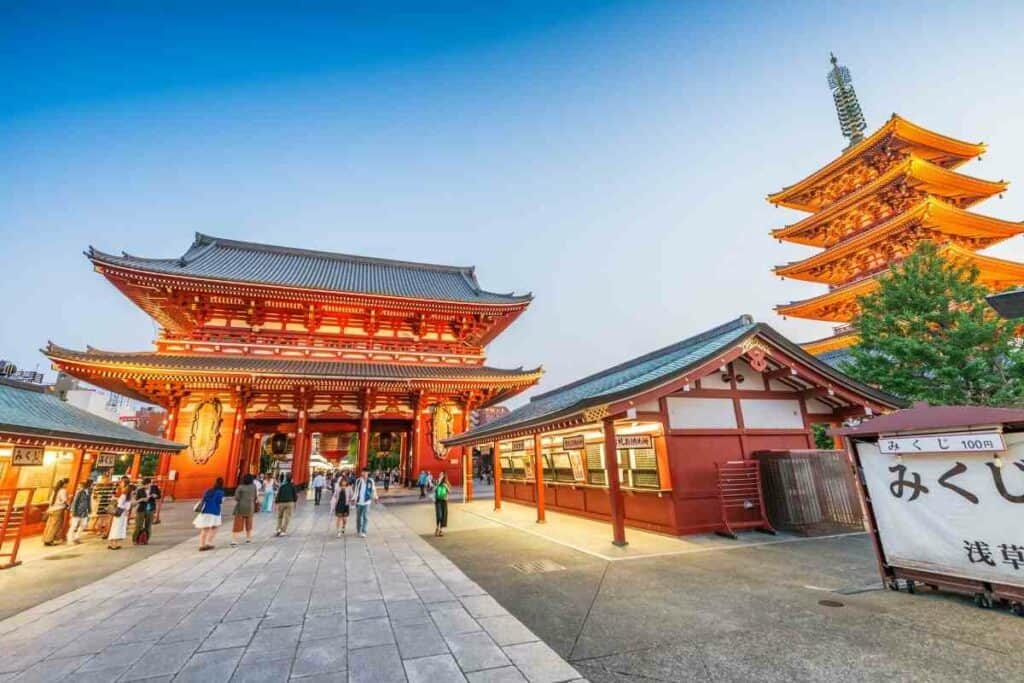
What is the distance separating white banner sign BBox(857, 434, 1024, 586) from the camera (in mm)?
4859

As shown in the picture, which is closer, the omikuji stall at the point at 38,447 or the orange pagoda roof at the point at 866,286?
the omikuji stall at the point at 38,447

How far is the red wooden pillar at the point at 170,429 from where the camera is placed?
59.3 ft

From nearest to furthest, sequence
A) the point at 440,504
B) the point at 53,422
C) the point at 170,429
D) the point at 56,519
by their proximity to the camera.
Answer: the point at 53,422, the point at 56,519, the point at 440,504, the point at 170,429

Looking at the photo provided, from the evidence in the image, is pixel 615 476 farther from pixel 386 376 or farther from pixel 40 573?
pixel 386 376

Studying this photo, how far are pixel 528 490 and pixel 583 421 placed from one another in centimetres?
846

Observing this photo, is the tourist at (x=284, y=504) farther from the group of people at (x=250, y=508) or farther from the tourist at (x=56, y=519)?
the tourist at (x=56, y=519)

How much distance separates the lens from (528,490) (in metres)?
16.9

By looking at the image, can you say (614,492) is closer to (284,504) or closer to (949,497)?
(949,497)

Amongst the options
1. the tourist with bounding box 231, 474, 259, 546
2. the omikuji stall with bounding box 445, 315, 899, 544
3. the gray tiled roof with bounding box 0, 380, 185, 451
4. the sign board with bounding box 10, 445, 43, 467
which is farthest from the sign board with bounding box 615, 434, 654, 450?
the sign board with bounding box 10, 445, 43, 467

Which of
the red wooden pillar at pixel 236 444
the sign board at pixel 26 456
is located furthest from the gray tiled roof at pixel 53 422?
the red wooden pillar at pixel 236 444

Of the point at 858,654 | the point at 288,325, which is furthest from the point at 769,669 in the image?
the point at 288,325

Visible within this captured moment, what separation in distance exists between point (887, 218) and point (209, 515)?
35.3 metres

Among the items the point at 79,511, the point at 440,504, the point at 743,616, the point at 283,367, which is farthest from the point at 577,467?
the point at 283,367

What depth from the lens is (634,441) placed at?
1088cm
